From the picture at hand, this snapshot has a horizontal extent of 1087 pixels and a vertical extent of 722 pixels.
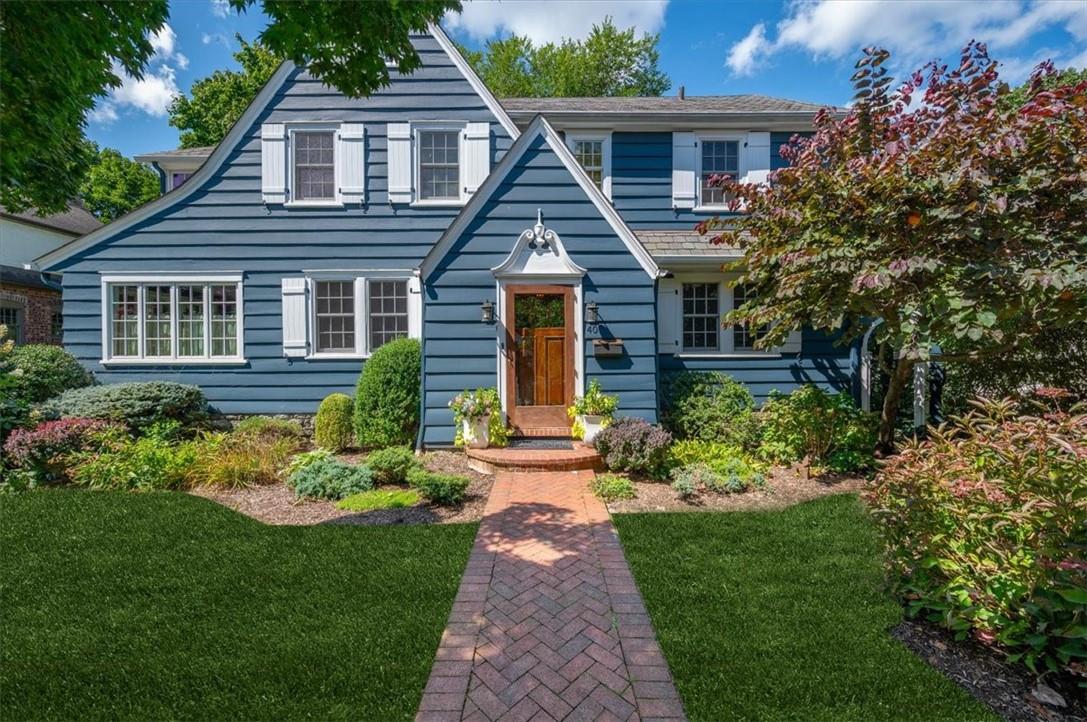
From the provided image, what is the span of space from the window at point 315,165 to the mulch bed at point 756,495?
26.2ft

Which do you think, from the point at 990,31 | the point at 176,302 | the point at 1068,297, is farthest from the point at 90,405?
the point at 990,31

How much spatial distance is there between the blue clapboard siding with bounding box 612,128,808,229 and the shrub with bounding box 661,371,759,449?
3.39m

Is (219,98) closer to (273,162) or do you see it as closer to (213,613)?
(273,162)

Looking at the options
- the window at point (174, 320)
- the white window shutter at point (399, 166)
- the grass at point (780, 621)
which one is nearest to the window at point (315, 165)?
the white window shutter at point (399, 166)

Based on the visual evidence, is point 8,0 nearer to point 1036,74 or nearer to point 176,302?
point 176,302

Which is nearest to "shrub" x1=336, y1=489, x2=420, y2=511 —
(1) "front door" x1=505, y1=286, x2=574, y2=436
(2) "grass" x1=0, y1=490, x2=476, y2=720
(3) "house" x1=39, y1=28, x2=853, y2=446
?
(2) "grass" x1=0, y1=490, x2=476, y2=720

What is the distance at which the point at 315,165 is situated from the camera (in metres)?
9.20

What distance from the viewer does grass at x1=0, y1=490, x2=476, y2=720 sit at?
2523 millimetres

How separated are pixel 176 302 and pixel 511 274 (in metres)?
6.82

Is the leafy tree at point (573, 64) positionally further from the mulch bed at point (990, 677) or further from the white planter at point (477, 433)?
the mulch bed at point (990, 677)

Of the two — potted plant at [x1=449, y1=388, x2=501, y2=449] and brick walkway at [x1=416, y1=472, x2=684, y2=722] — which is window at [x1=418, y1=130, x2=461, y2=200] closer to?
potted plant at [x1=449, y1=388, x2=501, y2=449]

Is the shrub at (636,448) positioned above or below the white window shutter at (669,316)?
below

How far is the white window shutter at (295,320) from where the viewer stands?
29.6 ft

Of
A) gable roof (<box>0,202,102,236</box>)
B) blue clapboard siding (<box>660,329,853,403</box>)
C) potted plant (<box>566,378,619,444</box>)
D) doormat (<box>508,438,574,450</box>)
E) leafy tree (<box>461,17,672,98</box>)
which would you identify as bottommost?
doormat (<box>508,438,574,450</box>)
